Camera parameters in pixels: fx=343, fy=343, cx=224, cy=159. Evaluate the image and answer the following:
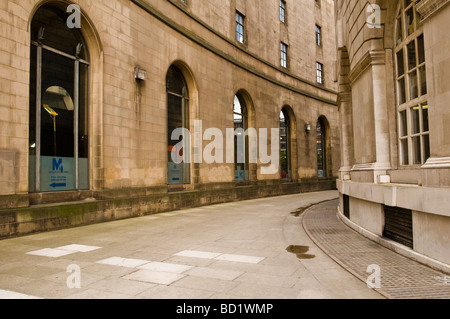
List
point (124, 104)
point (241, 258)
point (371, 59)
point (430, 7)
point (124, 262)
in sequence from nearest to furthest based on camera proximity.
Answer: point (430, 7) < point (124, 262) < point (241, 258) < point (371, 59) < point (124, 104)

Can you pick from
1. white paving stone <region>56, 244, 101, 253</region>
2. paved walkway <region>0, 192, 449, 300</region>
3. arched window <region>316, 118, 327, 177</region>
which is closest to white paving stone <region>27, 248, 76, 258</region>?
paved walkway <region>0, 192, 449, 300</region>

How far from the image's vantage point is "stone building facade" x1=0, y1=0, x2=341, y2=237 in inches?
368

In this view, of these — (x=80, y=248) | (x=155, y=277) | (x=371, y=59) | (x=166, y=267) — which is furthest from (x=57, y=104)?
(x=371, y=59)

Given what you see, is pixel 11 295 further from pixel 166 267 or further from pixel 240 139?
pixel 240 139

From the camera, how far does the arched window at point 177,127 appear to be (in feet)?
52.8

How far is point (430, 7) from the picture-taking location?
19.6 feet

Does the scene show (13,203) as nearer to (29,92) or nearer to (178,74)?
(29,92)

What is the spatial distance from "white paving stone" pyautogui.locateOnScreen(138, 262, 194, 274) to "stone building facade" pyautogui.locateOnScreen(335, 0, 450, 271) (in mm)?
4107

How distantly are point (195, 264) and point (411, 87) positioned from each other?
5.88 metres

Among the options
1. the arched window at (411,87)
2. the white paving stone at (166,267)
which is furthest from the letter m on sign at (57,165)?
the arched window at (411,87)

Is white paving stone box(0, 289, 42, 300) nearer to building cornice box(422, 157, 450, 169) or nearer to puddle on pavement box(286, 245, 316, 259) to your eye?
puddle on pavement box(286, 245, 316, 259)
